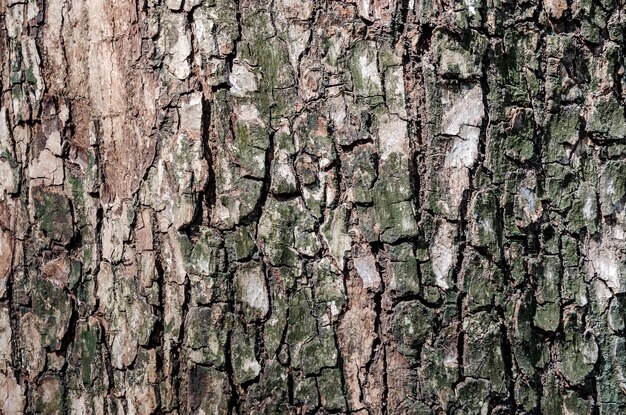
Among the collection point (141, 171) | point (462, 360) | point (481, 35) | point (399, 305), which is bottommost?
point (462, 360)

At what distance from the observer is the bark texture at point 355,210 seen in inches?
59.9

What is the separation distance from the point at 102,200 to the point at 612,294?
43.8 inches

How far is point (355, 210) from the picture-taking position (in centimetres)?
152

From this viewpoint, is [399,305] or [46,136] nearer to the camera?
[399,305]

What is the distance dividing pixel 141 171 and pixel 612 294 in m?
1.03

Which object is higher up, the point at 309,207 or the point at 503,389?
the point at 309,207

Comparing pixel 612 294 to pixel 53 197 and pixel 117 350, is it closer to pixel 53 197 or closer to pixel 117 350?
pixel 117 350

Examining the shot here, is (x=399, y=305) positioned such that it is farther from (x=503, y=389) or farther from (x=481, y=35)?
(x=481, y=35)

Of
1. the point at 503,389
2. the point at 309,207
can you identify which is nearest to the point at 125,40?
the point at 309,207

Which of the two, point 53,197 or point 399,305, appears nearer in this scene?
point 399,305

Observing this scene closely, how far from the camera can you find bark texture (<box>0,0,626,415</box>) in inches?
59.9

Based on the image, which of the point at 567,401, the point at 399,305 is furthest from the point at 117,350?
the point at 567,401

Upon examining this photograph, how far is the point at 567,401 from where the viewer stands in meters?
1.60

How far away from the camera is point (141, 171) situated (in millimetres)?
1591
